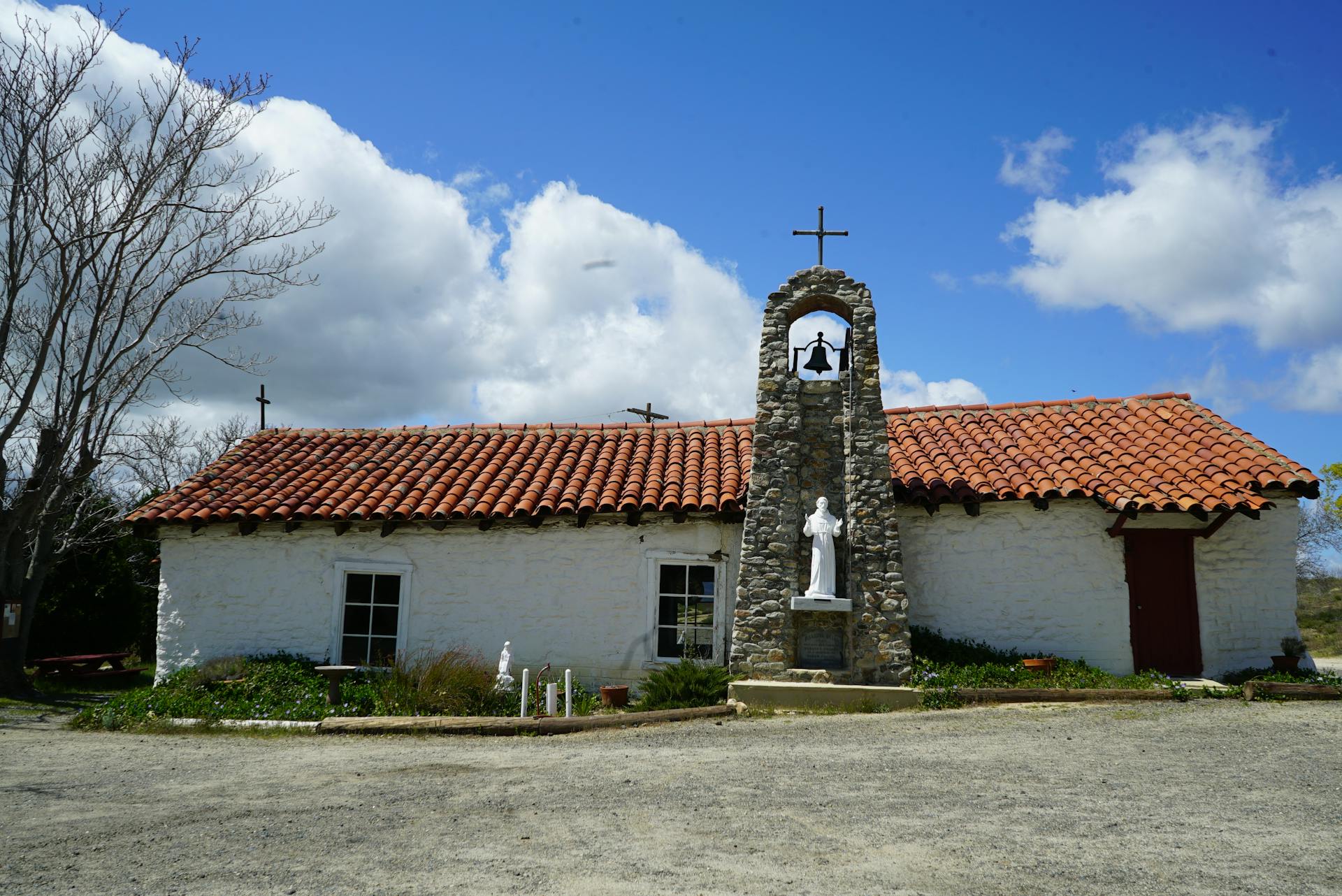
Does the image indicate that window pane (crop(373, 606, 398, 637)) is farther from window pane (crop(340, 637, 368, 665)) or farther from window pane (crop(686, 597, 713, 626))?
window pane (crop(686, 597, 713, 626))

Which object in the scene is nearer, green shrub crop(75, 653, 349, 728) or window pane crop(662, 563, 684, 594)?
green shrub crop(75, 653, 349, 728)

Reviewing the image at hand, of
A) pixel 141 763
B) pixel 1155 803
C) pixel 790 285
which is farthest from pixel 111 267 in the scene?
pixel 1155 803

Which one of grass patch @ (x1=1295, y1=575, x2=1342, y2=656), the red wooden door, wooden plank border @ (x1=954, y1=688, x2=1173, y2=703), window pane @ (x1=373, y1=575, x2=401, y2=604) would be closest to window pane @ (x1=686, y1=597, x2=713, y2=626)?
wooden plank border @ (x1=954, y1=688, x2=1173, y2=703)

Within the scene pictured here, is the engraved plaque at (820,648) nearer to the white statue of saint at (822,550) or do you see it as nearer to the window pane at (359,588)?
the white statue of saint at (822,550)

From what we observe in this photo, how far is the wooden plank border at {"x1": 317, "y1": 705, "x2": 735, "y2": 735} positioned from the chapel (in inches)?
72.5

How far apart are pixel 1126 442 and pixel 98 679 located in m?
18.4

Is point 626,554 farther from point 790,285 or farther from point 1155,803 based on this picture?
point 1155,803

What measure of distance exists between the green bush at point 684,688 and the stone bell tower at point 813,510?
14.7 inches

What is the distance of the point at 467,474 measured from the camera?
1416cm

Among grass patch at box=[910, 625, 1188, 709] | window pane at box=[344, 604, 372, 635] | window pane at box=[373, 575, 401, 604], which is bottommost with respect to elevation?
grass patch at box=[910, 625, 1188, 709]

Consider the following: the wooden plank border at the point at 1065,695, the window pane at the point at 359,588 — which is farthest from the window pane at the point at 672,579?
the window pane at the point at 359,588

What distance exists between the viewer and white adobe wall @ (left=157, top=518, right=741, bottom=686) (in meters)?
12.6

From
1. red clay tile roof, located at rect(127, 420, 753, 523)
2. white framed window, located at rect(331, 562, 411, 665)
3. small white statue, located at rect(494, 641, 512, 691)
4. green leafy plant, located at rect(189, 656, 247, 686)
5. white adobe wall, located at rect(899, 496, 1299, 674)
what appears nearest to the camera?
small white statue, located at rect(494, 641, 512, 691)

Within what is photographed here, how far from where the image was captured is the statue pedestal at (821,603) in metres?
11.1
